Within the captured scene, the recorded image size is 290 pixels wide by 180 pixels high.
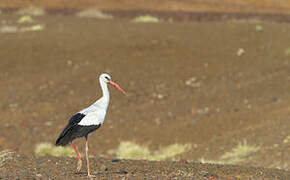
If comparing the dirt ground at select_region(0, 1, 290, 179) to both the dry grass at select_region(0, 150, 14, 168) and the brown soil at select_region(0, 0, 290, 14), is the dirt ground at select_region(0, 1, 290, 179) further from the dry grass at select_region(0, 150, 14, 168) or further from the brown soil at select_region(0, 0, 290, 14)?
the brown soil at select_region(0, 0, 290, 14)

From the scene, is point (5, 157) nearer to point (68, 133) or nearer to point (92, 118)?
point (68, 133)

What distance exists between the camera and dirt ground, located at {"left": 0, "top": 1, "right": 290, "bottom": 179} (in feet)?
56.0

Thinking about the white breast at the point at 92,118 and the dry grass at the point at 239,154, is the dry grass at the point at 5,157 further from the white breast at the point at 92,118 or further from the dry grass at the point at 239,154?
the dry grass at the point at 239,154

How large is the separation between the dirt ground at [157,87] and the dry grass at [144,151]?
41cm

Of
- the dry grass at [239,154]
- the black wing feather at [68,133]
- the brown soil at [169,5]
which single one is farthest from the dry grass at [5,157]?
the brown soil at [169,5]

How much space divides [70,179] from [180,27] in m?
22.3

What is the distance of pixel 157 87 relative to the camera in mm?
23234

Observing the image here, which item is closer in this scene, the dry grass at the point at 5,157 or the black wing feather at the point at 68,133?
the black wing feather at the point at 68,133

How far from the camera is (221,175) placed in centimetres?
1035

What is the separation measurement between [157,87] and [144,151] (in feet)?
23.0

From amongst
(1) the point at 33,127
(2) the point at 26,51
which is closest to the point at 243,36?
(2) the point at 26,51

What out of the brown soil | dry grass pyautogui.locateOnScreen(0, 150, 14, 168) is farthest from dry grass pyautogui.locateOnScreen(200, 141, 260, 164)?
the brown soil

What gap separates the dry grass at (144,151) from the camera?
54.1ft

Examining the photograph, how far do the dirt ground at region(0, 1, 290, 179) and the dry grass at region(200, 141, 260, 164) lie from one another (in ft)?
0.72
